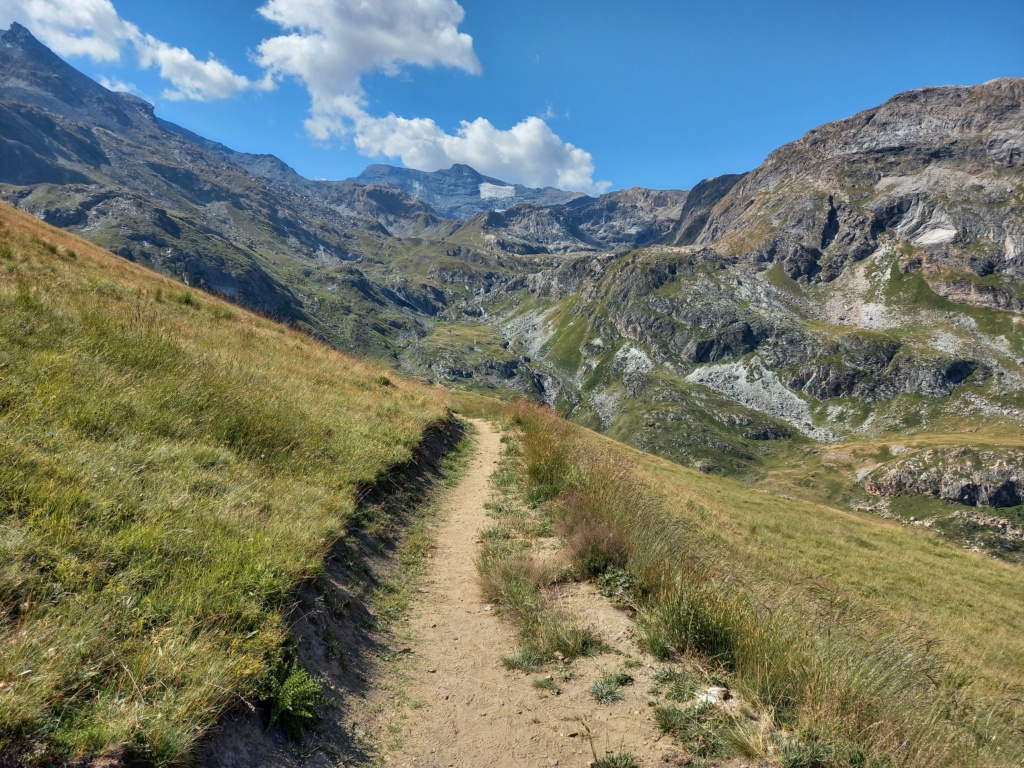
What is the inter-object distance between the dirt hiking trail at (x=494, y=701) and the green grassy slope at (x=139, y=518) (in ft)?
6.36

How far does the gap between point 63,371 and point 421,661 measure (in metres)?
7.43

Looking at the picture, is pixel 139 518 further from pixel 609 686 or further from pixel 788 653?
pixel 788 653

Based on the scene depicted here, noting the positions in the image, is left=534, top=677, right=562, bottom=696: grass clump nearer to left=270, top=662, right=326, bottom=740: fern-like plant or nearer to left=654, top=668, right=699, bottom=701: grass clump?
left=654, top=668, right=699, bottom=701: grass clump

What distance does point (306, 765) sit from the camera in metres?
4.74

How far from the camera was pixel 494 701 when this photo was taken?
6371 mm

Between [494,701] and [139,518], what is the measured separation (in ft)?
16.1

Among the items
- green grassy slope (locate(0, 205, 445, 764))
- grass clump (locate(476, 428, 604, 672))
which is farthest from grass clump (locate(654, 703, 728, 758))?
green grassy slope (locate(0, 205, 445, 764))

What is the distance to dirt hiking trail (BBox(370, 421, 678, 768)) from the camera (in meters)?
5.47

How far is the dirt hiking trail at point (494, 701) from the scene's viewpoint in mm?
5469

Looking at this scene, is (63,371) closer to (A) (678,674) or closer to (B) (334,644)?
(B) (334,644)

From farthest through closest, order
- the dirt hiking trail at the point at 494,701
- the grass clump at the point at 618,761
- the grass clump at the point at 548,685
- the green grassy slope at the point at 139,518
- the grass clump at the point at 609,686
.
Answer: the grass clump at the point at 548,685 < the grass clump at the point at 609,686 < the dirt hiking trail at the point at 494,701 < the grass clump at the point at 618,761 < the green grassy slope at the point at 139,518

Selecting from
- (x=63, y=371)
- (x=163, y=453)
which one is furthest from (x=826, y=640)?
(x=63, y=371)

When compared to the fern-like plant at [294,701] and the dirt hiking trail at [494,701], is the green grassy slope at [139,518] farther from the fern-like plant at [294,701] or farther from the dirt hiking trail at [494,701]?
the dirt hiking trail at [494,701]

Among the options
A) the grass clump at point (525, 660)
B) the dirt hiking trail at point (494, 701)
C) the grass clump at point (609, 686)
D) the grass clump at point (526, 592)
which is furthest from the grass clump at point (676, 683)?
the grass clump at point (525, 660)
